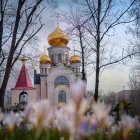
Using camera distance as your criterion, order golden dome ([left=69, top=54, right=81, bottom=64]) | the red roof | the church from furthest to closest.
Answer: golden dome ([left=69, top=54, right=81, bottom=64])
the church
the red roof

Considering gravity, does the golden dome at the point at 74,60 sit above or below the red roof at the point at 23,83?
above

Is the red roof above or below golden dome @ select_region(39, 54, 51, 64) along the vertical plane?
below

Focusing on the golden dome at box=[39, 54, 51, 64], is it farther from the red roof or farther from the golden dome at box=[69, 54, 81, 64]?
the golden dome at box=[69, 54, 81, 64]

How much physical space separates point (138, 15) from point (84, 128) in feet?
41.1

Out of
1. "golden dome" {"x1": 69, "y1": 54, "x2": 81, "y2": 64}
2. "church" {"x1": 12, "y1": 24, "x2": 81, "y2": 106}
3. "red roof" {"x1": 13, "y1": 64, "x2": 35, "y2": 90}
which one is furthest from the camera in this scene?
"golden dome" {"x1": 69, "y1": 54, "x2": 81, "y2": 64}

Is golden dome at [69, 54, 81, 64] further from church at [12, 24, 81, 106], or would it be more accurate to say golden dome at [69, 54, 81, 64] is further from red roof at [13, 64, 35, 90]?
red roof at [13, 64, 35, 90]

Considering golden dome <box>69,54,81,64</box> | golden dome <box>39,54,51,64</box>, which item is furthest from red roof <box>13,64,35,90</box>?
golden dome <box>69,54,81,64</box>

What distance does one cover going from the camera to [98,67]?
41.7ft

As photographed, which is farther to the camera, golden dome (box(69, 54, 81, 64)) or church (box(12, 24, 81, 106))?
golden dome (box(69, 54, 81, 64))

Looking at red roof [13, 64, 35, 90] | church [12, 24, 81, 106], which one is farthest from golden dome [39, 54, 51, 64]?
red roof [13, 64, 35, 90]

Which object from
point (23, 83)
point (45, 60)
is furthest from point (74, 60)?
point (23, 83)

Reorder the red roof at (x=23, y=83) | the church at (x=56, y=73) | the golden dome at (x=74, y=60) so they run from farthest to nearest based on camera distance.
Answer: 1. the golden dome at (x=74, y=60)
2. the church at (x=56, y=73)
3. the red roof at (x=23, y=83)

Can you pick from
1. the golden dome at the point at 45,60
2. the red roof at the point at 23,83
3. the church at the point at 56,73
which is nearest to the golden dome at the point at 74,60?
the church at the point at 56,73

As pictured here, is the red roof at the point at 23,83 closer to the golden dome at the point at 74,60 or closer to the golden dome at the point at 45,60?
the golden dome at the point at 45,60
